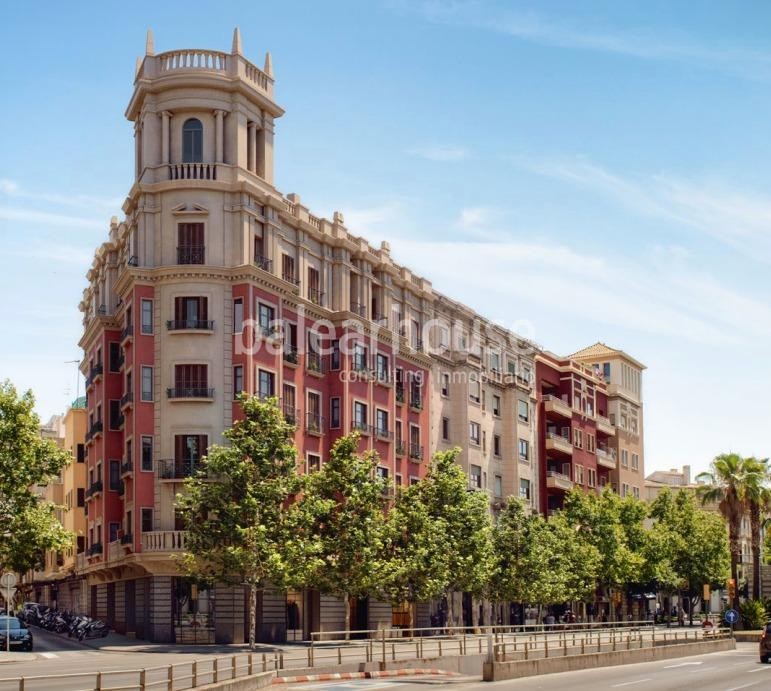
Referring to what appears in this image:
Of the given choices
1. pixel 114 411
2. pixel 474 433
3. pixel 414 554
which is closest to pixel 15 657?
pixel 114 411

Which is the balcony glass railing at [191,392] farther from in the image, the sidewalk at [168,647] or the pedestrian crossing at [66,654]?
the pedestrian crossing at [66,654]

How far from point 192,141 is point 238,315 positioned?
32.1 feet

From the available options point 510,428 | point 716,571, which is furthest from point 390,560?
point 716,571

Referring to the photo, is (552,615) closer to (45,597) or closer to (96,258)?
(96,258)

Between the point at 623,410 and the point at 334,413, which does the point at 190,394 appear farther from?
the point at 623,410

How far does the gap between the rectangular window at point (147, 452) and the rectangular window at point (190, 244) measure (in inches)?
363

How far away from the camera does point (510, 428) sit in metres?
90.8

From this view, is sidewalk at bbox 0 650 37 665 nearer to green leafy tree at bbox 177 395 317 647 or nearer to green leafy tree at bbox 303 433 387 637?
green leafy tree at bbox 177 395 317 647

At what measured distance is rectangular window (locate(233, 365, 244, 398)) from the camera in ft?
A: 201

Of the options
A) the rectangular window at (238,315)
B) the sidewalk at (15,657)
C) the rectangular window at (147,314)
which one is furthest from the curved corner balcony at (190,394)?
the sidewalk at (15,657)

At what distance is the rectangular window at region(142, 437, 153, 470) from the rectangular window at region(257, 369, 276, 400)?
237 inches

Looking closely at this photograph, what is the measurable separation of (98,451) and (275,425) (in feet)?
65.7

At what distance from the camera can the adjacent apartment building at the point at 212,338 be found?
60.8m

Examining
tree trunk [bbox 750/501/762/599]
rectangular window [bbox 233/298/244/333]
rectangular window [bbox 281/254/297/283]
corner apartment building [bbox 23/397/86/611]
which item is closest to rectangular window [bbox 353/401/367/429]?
rectangular window [bbox 281/254/297/283]
